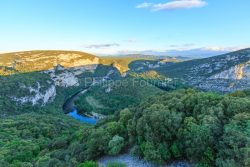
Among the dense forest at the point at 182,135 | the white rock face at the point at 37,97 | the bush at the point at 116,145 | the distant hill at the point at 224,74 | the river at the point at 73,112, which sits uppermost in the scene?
the dense forest at the point at 182,135

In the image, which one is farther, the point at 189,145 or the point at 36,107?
the point at 36,107

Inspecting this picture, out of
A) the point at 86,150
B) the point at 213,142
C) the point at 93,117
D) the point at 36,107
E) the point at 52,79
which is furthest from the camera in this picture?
the point at 52,79

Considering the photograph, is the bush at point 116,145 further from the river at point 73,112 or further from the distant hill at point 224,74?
the distant hill at point 224,74

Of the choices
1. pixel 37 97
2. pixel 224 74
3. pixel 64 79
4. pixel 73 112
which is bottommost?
pixel 73 112

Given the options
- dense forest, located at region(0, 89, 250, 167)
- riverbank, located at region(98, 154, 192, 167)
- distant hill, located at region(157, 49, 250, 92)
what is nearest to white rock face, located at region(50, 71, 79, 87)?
distant hill, located at region(157, 49, 250, 92)

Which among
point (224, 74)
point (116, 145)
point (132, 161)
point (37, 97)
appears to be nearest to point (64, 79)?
point (37, 97)

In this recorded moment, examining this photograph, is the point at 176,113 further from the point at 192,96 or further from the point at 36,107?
the point at 36,107

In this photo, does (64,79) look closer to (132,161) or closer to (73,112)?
(73,112)

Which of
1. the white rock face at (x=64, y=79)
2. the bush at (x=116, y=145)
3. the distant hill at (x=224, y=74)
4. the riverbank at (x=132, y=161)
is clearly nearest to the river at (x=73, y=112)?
the white rock face at (x=64, y=79)

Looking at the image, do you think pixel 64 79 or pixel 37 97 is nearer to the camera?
pixel 37 97

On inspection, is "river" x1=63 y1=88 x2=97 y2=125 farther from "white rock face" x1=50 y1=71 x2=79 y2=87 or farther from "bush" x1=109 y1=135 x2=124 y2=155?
"bush" x1=109 y1=135 x2=124 y2=155

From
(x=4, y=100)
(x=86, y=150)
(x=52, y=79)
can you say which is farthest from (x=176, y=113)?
(x=52, y=79)
